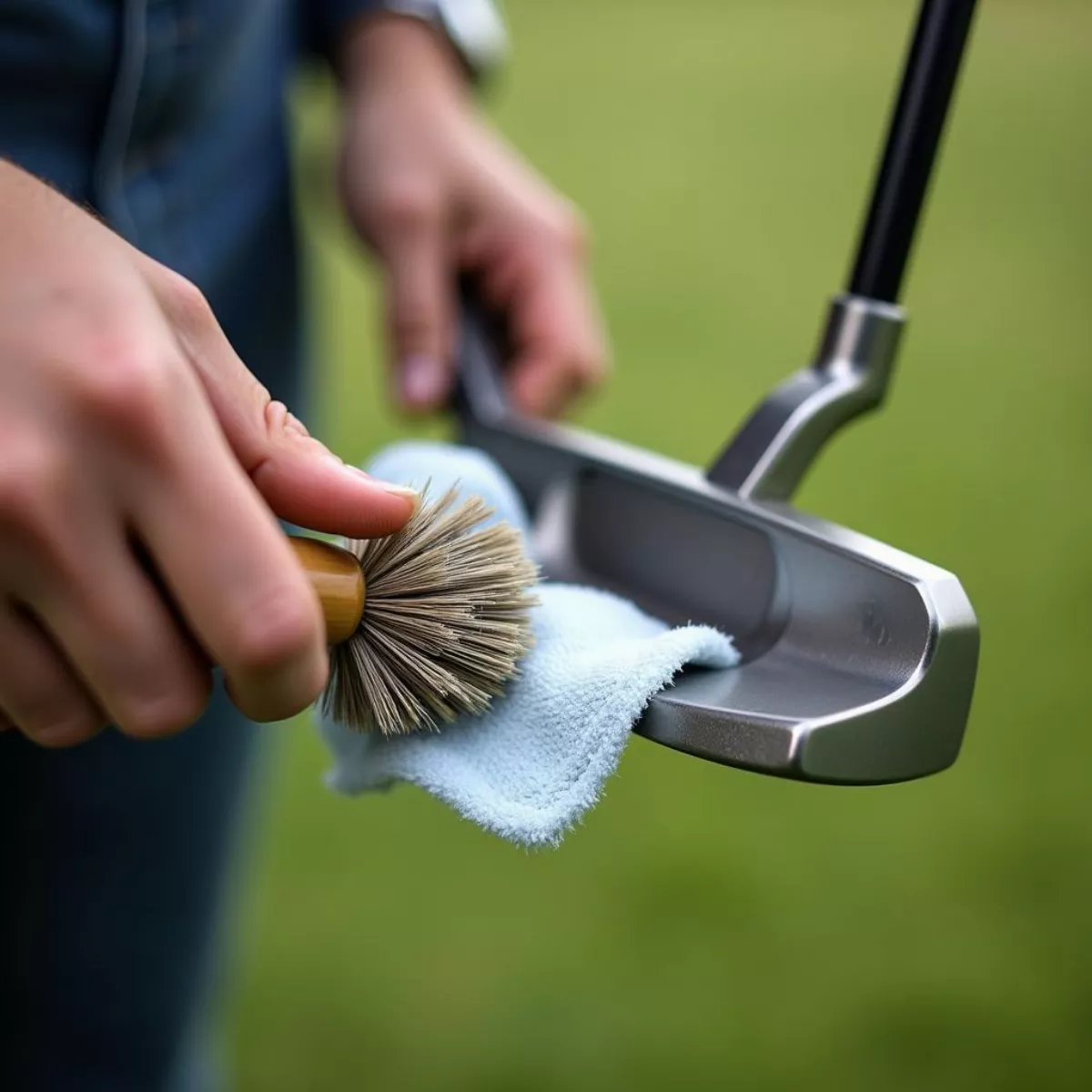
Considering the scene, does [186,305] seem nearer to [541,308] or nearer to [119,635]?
[119,635]

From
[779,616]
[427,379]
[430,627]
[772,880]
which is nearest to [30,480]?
[430,627]

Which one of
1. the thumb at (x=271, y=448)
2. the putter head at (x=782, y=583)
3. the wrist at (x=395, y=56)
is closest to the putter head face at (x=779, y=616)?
the putter head at (x=782, y=583)

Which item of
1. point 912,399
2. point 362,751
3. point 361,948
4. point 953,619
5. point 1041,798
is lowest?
point 361,948

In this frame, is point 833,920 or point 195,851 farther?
point 833,920

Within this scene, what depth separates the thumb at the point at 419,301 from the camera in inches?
29.0

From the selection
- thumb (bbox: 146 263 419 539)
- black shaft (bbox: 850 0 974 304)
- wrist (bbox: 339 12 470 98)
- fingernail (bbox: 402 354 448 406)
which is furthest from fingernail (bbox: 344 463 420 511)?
wrist (bbox: 339 12 470 98)

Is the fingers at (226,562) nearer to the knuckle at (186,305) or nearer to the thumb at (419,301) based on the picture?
the knuckle at (186,305)

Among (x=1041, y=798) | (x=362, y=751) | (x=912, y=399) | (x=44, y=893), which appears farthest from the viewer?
(x=912, y=399)

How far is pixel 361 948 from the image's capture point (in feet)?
3.94

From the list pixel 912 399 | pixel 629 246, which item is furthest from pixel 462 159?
pixel 629 246

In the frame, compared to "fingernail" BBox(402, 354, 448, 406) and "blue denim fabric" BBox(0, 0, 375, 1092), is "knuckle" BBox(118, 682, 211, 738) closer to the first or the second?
"blue denim fabric" BBox(0, 0, 375, 1092)

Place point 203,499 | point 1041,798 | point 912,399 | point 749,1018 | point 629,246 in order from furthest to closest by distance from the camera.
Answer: point 629,246, point 912,399, point 1041,798, point 749,1018, point 203,499

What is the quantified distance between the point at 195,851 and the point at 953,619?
54 cm

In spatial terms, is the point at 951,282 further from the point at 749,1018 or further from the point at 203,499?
the point at 203,499
